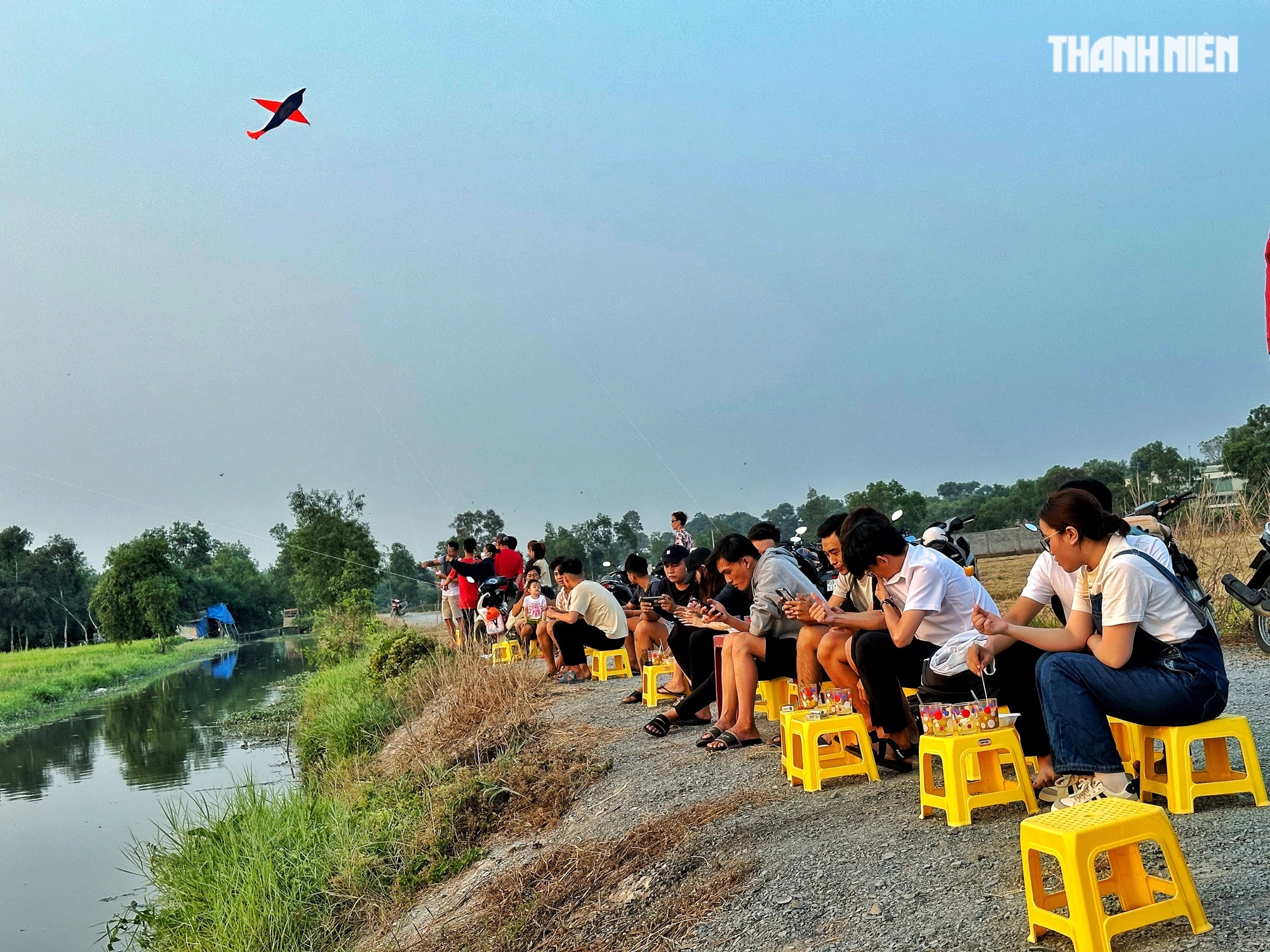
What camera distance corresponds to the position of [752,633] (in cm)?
566

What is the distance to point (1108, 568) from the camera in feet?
11.3

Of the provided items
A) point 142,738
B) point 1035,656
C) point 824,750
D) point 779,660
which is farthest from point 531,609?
point 142,738

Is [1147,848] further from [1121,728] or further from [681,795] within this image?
[681,795]

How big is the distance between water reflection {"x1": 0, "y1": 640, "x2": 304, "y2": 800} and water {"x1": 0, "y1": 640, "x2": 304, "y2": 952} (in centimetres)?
5

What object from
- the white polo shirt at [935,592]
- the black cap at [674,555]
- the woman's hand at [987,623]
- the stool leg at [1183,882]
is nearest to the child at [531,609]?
the black cap at [674,555]

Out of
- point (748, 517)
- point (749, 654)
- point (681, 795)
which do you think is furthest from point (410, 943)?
point (748, 517)

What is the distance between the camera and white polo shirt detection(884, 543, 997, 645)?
4.47 meters

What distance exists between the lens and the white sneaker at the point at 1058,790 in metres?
3.68

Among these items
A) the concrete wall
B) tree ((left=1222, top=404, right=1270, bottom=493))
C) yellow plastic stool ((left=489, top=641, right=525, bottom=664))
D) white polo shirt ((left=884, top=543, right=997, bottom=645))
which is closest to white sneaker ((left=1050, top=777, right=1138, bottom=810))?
white polo shirt ((left=884, top=543, right=997, bottom=645))

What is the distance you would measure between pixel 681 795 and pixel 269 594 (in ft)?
247

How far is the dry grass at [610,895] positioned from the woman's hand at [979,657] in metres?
1.13

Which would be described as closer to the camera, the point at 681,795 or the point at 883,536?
the point at 883,536

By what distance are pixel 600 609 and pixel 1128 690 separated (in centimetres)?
630

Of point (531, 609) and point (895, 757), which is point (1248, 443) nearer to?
point (531, 609)
